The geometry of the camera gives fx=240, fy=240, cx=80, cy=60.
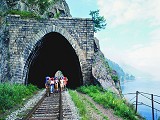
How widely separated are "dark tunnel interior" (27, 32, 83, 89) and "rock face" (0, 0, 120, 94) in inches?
26.5

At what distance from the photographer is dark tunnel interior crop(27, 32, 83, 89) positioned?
21.9 meters

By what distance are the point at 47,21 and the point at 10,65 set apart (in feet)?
15.9

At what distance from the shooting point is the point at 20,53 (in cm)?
1988

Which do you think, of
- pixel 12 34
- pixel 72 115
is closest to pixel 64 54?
pixel 12 34

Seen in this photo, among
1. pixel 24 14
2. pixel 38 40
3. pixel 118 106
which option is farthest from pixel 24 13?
pixel 118 106

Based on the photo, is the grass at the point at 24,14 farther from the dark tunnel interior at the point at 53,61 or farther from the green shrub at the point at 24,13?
the dark tunnel interior at the point at 53,61

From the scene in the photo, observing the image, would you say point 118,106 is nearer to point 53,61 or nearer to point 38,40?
point 38,40

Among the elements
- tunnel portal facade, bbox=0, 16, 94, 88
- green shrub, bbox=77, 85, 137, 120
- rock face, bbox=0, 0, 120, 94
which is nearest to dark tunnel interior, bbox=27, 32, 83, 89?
tunnel portal facade, bbox=0, 16, 94, 88

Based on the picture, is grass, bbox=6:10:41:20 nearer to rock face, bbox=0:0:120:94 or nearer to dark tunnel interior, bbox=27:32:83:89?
rock face, bbox=0:0:120:94

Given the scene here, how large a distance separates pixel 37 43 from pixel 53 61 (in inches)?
353

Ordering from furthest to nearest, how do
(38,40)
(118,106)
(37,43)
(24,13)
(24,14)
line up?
(24,13)
(24,14)
(37,43)
(38,40)
(118,106)

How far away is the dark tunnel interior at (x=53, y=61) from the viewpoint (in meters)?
21.9

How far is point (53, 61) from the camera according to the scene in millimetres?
29359

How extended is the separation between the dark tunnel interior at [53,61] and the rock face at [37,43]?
2.21 feet
